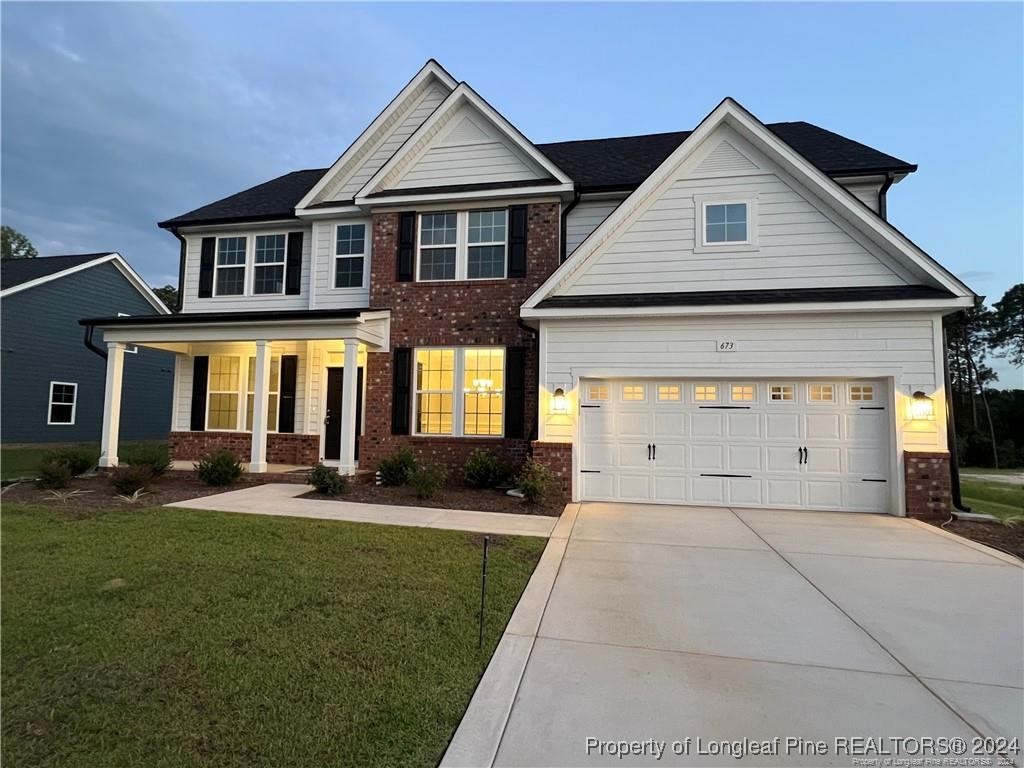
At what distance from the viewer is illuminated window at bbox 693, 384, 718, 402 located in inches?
334

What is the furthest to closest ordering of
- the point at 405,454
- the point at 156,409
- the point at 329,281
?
the point at 156,409 → the point at 329,281 → the point at 405,454

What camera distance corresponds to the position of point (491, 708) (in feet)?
8.63

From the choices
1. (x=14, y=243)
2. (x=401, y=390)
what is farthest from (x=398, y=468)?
(x=14, y=243)

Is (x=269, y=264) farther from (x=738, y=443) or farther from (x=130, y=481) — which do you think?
(x=738, y=443)

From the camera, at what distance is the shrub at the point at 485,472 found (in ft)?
30.9

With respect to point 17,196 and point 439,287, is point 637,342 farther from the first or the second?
point 17,196

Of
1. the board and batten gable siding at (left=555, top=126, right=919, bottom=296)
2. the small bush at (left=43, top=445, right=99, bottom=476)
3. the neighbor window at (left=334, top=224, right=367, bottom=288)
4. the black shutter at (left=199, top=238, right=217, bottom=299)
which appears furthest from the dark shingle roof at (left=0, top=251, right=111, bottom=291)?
the board and batten gable siding at (left=555, top=126, right=919, bottom=296)

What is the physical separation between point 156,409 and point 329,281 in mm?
16519

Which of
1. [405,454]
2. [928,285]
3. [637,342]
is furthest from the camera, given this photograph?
[405,454]

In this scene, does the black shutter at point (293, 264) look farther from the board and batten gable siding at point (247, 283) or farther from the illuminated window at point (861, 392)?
the illuminated window at point (861, 392)

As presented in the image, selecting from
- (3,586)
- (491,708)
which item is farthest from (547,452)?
(3,586)

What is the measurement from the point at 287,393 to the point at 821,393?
11.4 metres

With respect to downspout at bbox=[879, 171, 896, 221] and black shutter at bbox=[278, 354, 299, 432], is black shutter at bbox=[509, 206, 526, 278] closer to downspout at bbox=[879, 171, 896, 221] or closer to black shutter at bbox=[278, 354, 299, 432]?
black shutter at bbox=[278, 354, 299, 432]

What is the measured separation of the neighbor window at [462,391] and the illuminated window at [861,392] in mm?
6299
